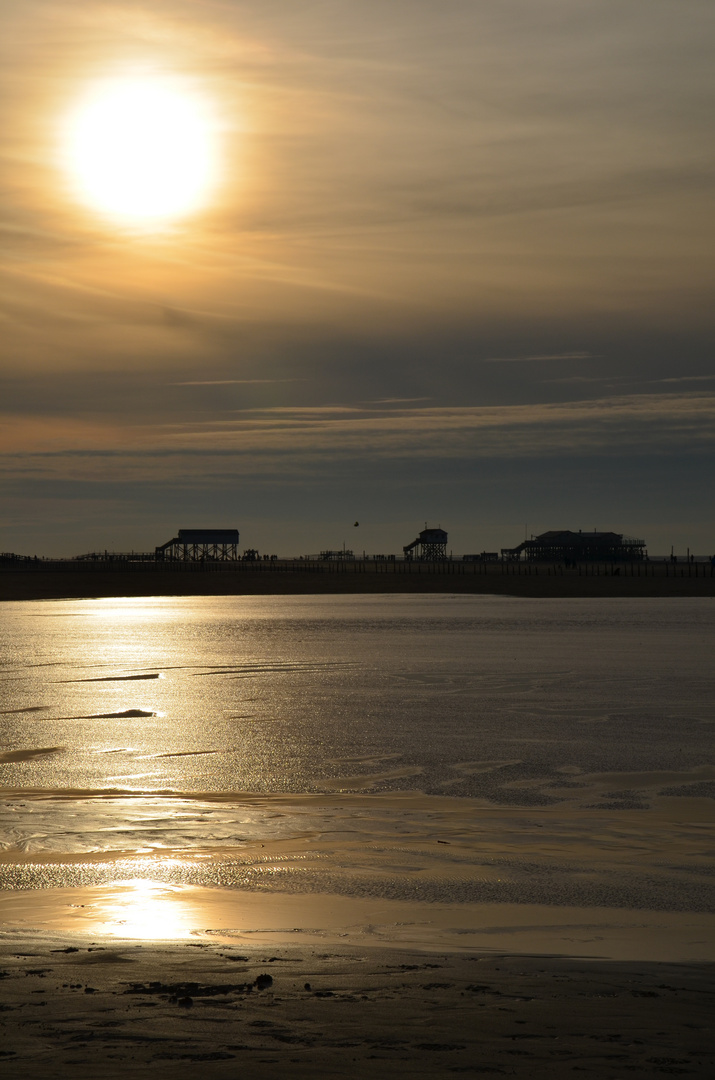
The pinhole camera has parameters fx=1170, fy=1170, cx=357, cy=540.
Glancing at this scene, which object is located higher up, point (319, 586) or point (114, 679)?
point (319, 586)

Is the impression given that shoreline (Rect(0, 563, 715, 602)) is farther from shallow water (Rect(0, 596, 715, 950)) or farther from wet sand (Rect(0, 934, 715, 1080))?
wet sand (Rect(0, 934, 715, 1080))

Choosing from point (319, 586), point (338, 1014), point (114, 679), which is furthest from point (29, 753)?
point (319, 586)

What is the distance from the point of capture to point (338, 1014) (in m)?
6.68

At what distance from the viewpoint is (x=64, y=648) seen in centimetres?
3744

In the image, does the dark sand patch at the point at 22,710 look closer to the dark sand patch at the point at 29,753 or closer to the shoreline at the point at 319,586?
the dark sand patch at the point at 29,753

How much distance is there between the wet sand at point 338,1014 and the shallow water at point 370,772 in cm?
229

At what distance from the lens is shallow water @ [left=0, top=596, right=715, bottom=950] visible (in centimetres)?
1084

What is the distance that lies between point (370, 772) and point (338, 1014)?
9.51 meters

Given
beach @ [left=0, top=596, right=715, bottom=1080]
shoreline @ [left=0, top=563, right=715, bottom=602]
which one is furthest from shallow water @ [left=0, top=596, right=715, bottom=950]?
shoreline @ [left=0, top=563, right=715, bottom=602]

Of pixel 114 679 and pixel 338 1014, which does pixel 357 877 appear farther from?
pixel 114 679

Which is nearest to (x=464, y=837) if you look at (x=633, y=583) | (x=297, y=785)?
(x=297, y=785)

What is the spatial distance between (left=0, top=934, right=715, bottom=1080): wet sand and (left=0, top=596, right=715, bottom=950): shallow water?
2.29 m

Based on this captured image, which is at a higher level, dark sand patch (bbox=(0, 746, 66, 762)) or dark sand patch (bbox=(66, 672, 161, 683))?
dark sand patch (bbox=(66, 672, 161, 683))

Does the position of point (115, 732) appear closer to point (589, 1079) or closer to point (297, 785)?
point (297, 785)
